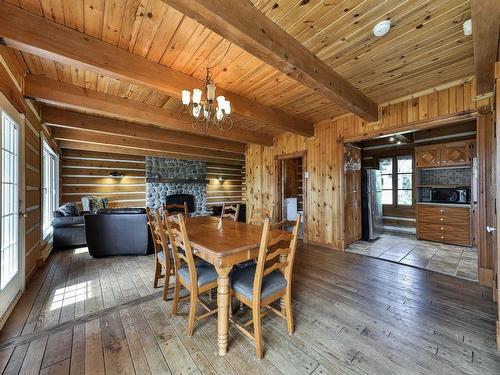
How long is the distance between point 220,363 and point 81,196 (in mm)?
7221

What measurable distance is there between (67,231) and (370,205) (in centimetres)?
644

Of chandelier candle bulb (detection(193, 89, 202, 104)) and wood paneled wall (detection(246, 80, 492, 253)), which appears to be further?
wood paneled wall (detection(246, 80, 492, 253))

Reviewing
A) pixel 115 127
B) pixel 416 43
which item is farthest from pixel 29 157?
pixel 416 43

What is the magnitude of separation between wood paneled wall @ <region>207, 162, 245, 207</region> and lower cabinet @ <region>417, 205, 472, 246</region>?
6.75 m

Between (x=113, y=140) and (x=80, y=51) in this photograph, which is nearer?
(x=80, y=51)

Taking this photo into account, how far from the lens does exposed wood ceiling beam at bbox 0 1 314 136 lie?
1666 mm

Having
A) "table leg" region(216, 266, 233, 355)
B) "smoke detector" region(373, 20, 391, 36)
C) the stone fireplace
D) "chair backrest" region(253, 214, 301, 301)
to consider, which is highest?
"smoke detector" region(373, 20, 391, 36)

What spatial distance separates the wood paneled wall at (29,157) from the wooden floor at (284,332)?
1.94 feet

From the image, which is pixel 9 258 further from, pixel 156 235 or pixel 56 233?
pixel 56 233

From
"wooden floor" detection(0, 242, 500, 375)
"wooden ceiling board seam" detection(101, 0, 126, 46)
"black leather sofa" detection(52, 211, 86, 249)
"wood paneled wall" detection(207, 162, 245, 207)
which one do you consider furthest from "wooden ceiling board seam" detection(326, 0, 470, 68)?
"wood paneled wall" detection(207, 162, 245, 207)

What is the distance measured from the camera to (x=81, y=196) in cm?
667

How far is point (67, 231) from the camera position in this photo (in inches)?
172

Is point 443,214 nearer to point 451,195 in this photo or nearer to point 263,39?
point 451,195

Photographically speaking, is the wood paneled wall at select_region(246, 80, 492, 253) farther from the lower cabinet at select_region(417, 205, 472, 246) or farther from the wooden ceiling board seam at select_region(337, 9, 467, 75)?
the lower cabinet at select_region(417, 205, 472, 246)
